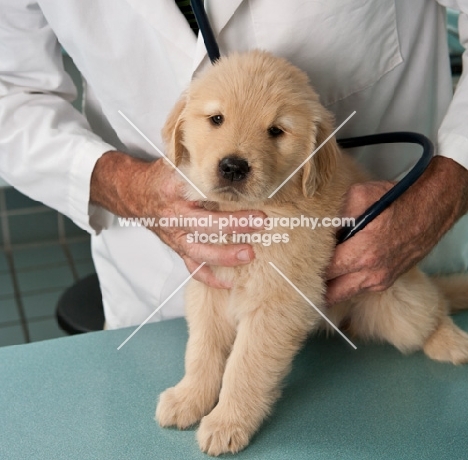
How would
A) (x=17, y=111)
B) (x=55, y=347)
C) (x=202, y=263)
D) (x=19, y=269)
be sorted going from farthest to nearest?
(x=19, y=269) → (x=17, y=111) → (x=55, y=347) → (x=202, y=263)

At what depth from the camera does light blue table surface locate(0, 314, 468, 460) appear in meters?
0.98

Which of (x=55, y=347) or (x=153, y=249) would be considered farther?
(x=153, y=249)

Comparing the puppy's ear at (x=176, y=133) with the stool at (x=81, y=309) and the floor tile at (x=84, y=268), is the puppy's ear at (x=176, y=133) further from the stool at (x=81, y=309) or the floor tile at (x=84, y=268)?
the floor tile at (x=84, y=268)

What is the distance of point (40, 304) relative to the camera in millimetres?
3154

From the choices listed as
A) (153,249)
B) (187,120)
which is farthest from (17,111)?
→ (187,120)

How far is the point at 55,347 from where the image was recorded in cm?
126

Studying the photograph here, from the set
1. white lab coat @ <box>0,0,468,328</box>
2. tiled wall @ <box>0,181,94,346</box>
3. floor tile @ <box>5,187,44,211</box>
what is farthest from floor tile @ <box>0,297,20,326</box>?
white lab coat @ <box>0,0,468,328</box>

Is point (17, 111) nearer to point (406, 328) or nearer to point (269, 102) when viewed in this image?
point (269, 102)

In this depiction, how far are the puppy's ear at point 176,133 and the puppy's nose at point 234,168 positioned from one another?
0.15m

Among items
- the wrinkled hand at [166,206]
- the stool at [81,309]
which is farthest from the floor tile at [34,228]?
the wrinkled hand at [166,206]

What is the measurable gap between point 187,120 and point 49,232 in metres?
2.61

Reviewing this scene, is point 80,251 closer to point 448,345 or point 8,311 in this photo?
point 8,311

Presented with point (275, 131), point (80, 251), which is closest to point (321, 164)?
point (275, 131)

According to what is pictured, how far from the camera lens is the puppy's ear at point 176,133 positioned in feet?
3.55
